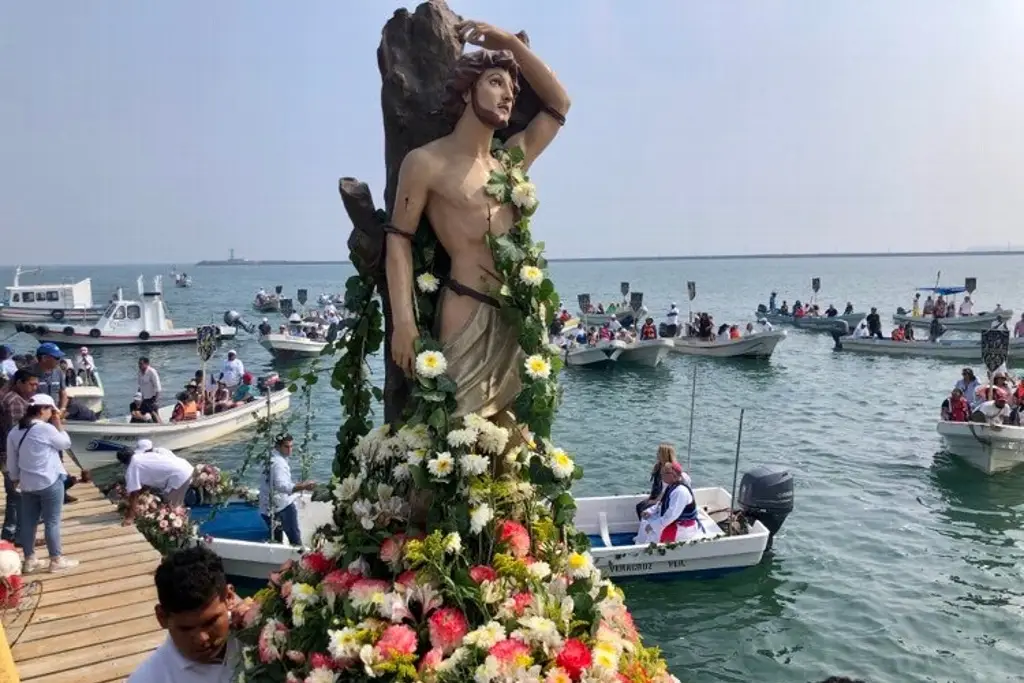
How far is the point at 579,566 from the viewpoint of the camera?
11.5 feet

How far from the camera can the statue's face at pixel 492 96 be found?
3615 mm

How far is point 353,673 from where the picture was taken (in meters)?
3.02

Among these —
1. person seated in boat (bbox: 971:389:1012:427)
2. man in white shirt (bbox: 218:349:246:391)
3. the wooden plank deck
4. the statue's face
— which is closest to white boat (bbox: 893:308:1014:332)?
person seated in boat (bbox: 971:389:1012:427)

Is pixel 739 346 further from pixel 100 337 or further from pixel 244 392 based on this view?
pixel 100 337

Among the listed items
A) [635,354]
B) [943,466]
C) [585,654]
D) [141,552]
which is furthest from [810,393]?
[585,654]

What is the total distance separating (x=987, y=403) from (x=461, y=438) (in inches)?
675

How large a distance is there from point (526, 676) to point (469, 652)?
0.83 feet

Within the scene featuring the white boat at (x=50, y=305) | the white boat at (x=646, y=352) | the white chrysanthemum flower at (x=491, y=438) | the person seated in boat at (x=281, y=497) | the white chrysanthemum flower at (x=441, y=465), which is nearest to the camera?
the white chrysanthemum flower at (x=441, y=465)

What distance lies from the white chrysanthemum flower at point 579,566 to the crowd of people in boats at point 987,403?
1579 centimetres

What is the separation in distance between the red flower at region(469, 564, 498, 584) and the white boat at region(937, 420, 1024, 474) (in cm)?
1603

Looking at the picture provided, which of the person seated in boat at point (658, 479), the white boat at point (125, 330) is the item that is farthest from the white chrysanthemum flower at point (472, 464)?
the white boat at point (125, 330)

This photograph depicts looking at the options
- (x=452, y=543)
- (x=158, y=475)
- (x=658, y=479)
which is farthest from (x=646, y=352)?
(x=452, y=543)

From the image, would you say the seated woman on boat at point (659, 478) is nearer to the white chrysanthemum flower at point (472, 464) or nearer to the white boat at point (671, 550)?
the white boat at point (671, 550)

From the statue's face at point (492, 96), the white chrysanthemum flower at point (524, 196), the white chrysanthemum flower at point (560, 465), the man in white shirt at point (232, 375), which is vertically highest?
the statue's face at point (492, 96)
